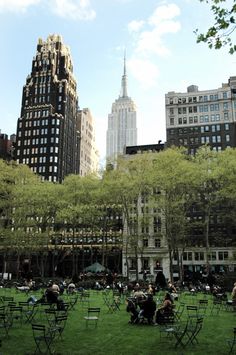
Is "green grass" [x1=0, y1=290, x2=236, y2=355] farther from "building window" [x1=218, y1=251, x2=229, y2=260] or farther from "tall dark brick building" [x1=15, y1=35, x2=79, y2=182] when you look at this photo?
"tall dark brick building" [x1=15, y1=35, x2=79, y2=182]

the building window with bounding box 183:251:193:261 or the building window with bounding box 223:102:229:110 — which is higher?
the building window with bounding box 223:102:229:110

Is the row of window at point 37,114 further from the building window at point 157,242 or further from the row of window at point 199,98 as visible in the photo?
the building window at point 157,242

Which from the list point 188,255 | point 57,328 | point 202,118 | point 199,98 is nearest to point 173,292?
point 57,328

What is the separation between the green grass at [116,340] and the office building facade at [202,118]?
92258 mm

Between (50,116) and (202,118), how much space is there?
54.5 m

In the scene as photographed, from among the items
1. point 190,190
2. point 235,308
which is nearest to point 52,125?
point 190,190

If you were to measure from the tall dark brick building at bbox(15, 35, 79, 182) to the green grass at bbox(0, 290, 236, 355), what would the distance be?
115748 millimetres

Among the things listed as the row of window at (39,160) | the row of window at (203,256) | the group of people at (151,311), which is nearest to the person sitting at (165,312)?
the group of people at (151,311)

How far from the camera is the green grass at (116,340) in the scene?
515 inches

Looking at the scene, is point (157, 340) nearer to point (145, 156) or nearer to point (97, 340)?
point (97, 340)

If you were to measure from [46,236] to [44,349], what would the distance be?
46.6 m

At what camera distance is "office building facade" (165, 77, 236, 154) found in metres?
108

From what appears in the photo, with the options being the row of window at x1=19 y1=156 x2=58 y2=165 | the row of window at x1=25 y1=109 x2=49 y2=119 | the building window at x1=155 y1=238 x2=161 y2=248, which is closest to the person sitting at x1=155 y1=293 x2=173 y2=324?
the building window at x1=155 y1=238 x2=161 y2=248

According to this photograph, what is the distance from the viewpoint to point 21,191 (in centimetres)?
5753
